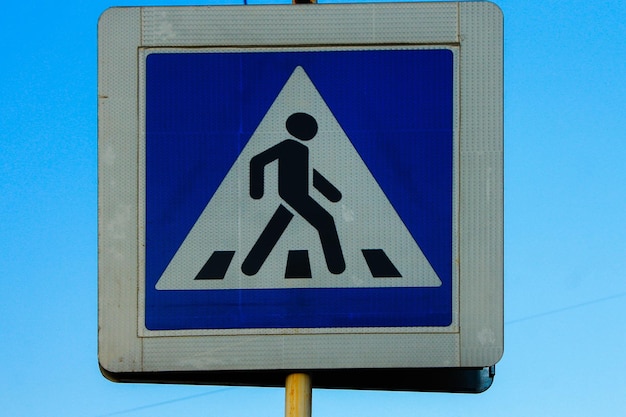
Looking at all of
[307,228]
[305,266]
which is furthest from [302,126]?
[305,266]

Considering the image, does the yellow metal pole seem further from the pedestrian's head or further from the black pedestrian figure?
the pedestrian's head

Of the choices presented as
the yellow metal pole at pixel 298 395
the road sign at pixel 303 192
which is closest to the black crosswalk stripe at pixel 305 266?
the road sign at pixel 303 192

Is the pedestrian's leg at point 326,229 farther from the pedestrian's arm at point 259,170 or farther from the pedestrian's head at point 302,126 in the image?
the pedestrian's head at point 302,126

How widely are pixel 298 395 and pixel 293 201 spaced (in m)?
0.76

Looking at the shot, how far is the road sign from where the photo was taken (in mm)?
5516

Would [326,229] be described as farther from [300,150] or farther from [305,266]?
[300,150]

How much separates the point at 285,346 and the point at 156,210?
76cm

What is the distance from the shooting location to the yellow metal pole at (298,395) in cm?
533

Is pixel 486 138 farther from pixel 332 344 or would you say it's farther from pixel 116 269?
pixel 116 269

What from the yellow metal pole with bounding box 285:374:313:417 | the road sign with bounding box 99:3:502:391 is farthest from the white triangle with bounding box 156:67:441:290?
the yellow metal pole with bounding box 285:374:313:417

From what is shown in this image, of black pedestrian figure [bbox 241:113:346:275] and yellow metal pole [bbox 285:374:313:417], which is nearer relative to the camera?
yellow metal pole [bbox 285:374:313:417]

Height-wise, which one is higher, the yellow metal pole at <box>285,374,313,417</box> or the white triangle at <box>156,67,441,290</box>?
the white triangle at <box>156,67,441,290</box>

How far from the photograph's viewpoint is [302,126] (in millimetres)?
5570

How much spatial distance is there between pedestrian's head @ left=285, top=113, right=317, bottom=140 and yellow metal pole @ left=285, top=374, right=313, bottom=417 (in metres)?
0.96
